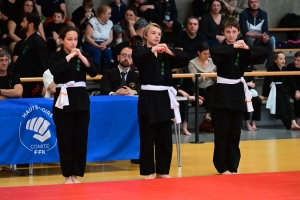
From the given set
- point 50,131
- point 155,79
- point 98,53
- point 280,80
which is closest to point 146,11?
point 98,53

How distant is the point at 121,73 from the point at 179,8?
5585mm

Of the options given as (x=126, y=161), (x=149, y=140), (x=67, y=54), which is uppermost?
(x=67, y=54)

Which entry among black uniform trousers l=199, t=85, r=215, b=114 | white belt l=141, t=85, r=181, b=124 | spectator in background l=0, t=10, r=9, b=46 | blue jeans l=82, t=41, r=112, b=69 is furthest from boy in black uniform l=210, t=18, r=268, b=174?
spectator in background l=0, t=10, r=9, b=46

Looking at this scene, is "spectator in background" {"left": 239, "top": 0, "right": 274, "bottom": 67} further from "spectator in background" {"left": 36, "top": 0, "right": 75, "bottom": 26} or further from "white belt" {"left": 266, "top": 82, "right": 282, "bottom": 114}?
"spectator in background" {"left": 36, "top": 0, "right": 75, "bottom": 26}

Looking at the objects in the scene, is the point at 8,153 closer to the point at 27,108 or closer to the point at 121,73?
the point at 27,108

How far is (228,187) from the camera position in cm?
539

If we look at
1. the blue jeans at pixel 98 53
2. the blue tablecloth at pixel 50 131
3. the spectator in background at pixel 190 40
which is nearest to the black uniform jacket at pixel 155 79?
the blue tablecloth at pixel 50 131

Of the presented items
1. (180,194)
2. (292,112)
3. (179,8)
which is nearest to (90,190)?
(180,194)

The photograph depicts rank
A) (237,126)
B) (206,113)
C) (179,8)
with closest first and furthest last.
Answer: (237,126) → (206,113) → (179,8)

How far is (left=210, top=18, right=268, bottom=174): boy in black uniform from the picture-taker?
21.1ft

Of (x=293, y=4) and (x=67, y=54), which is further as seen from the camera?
(x=293, y=4)

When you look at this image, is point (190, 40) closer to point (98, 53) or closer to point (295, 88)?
point (98, 53)

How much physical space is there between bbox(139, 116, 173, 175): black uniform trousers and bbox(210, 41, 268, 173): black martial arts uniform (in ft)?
1.77

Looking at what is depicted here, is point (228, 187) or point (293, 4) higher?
point (293, 4)
